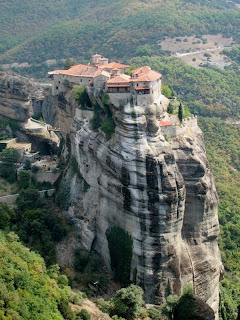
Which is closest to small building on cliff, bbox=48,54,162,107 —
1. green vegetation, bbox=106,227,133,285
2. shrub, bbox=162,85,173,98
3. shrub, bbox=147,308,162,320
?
shrub, bbox=162,85,173,98

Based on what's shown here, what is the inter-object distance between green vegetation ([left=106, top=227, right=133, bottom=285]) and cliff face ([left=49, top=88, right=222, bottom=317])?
532mm

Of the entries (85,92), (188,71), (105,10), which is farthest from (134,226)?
(105,10)

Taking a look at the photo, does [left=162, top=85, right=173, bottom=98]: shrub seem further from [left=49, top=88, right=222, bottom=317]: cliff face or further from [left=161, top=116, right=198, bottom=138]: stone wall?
[left=161, top=116, right=198, bottom=138]: stone wall

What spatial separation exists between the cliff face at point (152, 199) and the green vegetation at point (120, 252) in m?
0.53

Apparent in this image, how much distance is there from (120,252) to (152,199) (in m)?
5.69

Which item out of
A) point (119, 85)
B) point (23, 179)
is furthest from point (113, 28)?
point (119, 85)

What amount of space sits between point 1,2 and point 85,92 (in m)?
119

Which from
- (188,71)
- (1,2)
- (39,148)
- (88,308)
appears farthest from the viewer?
(1,2)

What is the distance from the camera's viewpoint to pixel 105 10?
138000 mm

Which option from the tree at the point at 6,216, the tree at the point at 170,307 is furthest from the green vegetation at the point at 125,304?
the tree at the point at 6,216

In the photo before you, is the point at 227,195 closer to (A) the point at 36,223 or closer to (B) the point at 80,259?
(B) the point at 80,259

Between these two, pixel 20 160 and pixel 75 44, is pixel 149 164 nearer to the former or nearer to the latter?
pixel 20 160

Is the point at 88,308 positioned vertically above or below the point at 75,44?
below

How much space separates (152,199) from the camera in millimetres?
41094
